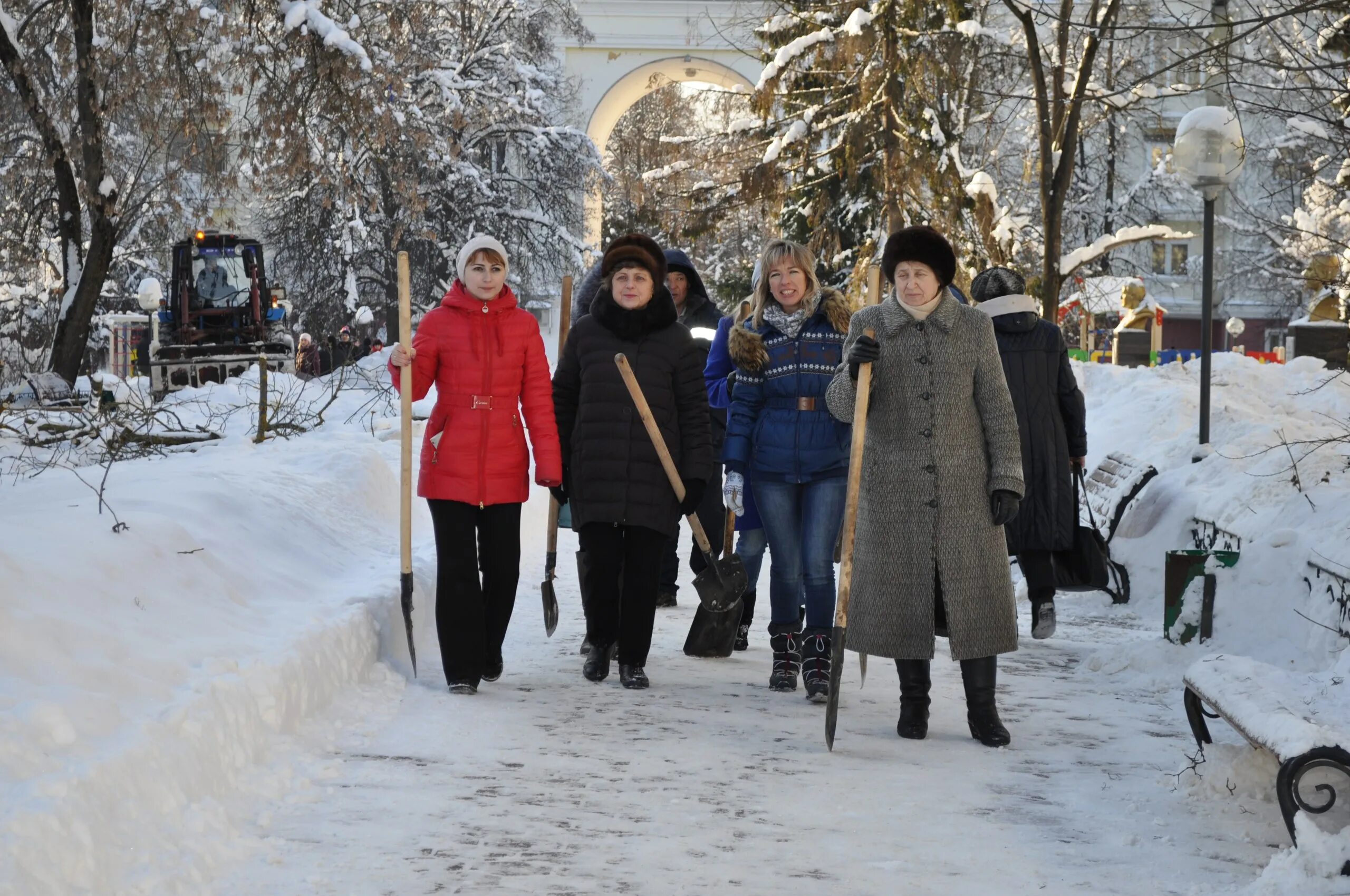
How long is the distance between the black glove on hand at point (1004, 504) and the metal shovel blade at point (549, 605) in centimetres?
237

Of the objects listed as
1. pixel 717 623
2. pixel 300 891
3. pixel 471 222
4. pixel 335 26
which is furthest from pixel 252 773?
pixel 471 222

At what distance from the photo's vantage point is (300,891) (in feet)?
13.4

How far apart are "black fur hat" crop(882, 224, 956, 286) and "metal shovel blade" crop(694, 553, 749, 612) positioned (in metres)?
1.76

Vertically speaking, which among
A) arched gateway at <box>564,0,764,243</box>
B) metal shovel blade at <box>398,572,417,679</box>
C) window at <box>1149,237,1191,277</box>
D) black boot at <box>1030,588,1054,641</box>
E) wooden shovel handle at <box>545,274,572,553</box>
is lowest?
black boot at <box>1030,588,1054,641</box>

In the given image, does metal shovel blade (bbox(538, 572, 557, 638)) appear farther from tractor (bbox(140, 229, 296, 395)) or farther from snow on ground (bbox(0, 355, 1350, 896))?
tractor (bbox(140, 229, 296, 395))

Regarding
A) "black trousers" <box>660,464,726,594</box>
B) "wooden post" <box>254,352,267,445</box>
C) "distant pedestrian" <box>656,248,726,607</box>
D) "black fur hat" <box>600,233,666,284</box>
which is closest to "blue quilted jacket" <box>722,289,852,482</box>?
"black fur hat" <box>600,233,666,284</box>

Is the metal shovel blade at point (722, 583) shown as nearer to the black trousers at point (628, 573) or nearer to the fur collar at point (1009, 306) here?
the black trousers at point (628, 573)

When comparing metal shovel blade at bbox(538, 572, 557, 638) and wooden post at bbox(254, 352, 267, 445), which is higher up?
wooden post at bbox(254, 352, 267, 445)

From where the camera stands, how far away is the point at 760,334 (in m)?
7.07

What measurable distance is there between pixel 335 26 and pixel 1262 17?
7.67 metres

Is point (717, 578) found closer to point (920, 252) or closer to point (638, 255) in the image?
point (638, 255)

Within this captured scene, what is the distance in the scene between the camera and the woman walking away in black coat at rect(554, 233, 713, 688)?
7109 millimetres

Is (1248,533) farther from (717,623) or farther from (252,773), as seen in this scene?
(252,773)

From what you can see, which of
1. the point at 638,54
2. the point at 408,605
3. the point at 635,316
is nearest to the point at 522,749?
the point at 408,605
